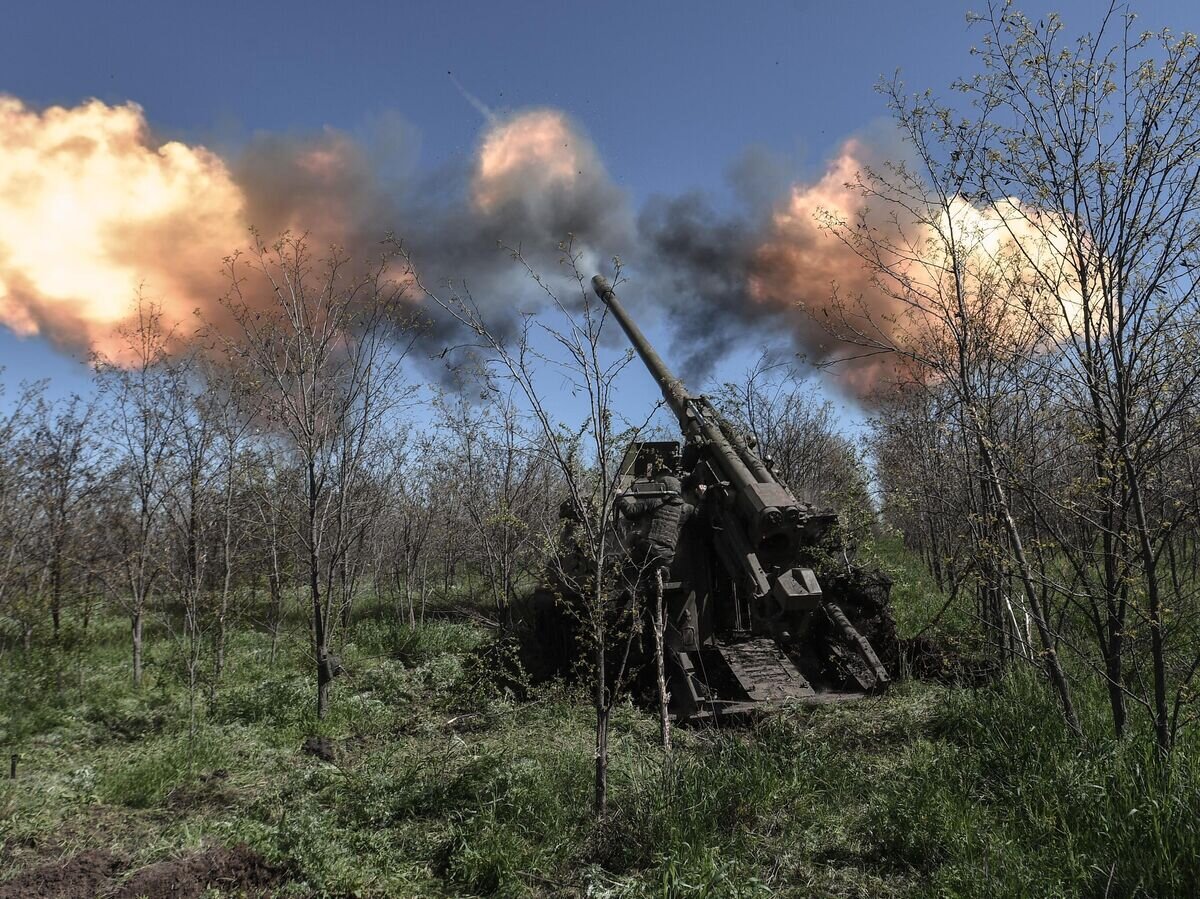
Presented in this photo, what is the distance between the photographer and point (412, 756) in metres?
6.50

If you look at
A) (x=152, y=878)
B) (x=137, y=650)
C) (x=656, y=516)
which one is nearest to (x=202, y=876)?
(x=152, y=878)

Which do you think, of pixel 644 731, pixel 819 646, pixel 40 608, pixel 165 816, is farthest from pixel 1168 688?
pixel 40 608

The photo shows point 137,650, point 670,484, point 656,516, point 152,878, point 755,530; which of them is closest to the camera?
point 152,878

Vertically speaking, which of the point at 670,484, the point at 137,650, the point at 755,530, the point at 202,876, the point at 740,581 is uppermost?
the point at 670,484

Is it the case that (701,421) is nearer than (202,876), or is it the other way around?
(202,876)

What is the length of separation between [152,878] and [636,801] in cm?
295

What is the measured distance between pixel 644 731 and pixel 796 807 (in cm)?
249

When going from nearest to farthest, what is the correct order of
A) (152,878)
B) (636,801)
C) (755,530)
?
1. (152,878)
2. (636,801)
3. (755,530)

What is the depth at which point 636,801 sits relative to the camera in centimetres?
488

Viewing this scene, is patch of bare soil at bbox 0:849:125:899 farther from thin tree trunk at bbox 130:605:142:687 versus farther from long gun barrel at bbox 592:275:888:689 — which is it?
thin tree trunk at bbox 130:605:142:687

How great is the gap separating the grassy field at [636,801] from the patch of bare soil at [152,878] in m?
0.13

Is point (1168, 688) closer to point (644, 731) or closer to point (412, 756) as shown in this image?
point (644, 731)

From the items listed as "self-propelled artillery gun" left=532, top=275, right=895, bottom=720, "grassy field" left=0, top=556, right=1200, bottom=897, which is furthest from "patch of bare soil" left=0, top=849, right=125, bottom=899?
"self-propelled artillery gun" left=532, top=275, right=895, bottom=720

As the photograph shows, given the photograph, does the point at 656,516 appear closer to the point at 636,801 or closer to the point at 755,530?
the point at 755,530
